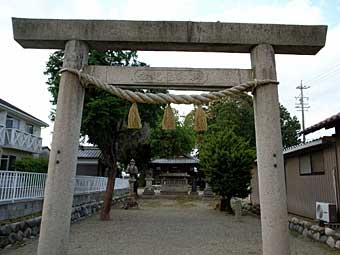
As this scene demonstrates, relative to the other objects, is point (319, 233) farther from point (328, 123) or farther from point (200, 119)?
point (200, 119)

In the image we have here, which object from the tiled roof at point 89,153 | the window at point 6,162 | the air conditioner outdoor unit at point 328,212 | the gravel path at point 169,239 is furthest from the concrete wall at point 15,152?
the air conditioner outdoor unit at point 328,212

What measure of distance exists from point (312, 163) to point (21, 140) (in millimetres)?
17720

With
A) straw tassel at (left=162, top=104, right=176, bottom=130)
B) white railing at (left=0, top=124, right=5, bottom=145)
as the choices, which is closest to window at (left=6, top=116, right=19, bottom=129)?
white railing at (left=0, top=124, right=5, bottom=145)

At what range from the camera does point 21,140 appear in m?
19.9

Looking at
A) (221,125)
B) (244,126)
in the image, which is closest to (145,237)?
(221,125)

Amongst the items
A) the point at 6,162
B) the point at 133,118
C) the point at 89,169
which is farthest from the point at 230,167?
the point at 89,169

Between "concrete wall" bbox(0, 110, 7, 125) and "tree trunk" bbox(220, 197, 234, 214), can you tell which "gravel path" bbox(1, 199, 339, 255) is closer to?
"tree trunk" bbox(220, 197, 234, 214)

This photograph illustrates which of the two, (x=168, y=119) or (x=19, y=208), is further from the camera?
(x=19, y=208)

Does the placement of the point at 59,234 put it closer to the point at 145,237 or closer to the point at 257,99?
the point at 257,99

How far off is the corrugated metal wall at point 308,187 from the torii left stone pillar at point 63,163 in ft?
27.7

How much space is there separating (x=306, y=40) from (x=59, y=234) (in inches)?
172

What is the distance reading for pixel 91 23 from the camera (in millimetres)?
4379

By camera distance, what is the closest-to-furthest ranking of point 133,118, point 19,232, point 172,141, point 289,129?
point 133,118
point 19,232
point 172,141
point 289,129

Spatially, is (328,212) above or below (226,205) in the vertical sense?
above
